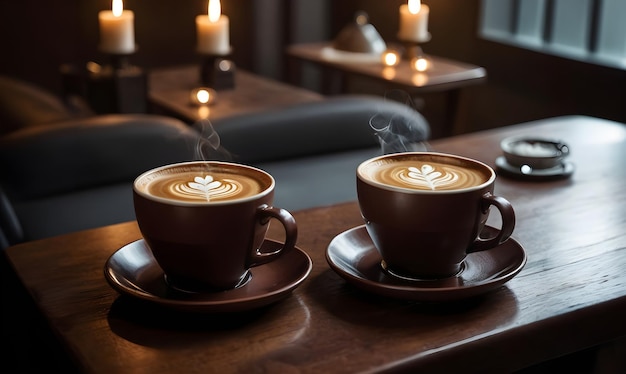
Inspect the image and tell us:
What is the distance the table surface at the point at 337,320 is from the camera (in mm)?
664

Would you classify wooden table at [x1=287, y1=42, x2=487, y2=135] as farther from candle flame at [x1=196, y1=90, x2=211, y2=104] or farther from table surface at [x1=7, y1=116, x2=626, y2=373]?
table surface at [x1=7, y1=116, x2=626, y2=373]

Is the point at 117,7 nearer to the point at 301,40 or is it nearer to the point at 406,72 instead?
the point at 406,72

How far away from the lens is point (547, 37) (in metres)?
3.10

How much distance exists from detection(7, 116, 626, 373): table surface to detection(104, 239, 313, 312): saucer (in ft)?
0.06

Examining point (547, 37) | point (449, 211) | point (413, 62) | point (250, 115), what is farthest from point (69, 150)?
point (547, 37)

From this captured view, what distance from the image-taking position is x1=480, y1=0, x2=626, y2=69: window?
283cm

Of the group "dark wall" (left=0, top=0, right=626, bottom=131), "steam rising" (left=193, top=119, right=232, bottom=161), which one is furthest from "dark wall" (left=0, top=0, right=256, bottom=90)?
"steam rising" (left=193, top=119, right=232, bottom=161)

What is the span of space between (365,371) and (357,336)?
0.06 metres

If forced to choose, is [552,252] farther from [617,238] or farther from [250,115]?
[250,115]

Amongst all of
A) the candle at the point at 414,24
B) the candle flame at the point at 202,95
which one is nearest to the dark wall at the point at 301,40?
the candle at the point at 414,24

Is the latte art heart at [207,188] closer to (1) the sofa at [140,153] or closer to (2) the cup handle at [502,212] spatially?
(2) the cup handle at [502,212]

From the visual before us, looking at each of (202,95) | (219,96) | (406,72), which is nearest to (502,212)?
(202,95)

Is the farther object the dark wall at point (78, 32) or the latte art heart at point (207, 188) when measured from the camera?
the dark wall at point (78, 32)

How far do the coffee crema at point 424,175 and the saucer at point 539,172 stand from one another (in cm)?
34
